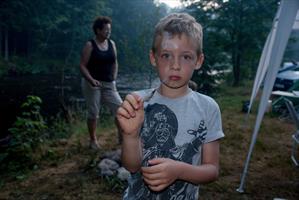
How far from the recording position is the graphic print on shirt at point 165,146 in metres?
1.57

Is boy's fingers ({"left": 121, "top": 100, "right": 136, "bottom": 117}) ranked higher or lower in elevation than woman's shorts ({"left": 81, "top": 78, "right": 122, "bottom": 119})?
higher

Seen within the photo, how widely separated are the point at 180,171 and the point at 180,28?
0.68 m

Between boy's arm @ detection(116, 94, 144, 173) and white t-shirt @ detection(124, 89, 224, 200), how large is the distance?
0.14 meters

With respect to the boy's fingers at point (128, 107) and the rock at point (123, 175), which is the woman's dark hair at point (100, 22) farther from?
the boy's fingers at point (128, 107)

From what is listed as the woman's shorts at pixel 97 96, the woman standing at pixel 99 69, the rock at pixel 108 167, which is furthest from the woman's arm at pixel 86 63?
the rock at pixel 108 167

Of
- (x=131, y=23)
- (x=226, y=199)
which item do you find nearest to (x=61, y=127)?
(x=226, y=199)

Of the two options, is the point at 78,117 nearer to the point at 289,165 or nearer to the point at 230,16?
the point at 289,165

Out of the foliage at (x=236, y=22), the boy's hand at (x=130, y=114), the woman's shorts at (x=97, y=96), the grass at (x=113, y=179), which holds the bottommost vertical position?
the grass at (x=113, y=179)

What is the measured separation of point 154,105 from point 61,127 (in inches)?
242

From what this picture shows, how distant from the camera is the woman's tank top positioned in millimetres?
5118

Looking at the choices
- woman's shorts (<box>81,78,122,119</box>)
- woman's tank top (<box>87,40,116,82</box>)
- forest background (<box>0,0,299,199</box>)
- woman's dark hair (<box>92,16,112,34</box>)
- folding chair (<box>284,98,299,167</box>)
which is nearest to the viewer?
forest background (<box>0,0,299,199</box>)

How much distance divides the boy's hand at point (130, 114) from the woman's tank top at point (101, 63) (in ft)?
12.9

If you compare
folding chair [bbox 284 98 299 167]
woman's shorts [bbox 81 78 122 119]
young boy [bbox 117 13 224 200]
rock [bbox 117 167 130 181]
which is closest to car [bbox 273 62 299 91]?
folding chair [bbox 284 98 299 167]

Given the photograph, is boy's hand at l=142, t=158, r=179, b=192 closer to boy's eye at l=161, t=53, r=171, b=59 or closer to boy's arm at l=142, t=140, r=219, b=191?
boy's arm at l=142, t=140, r=219, b=191
